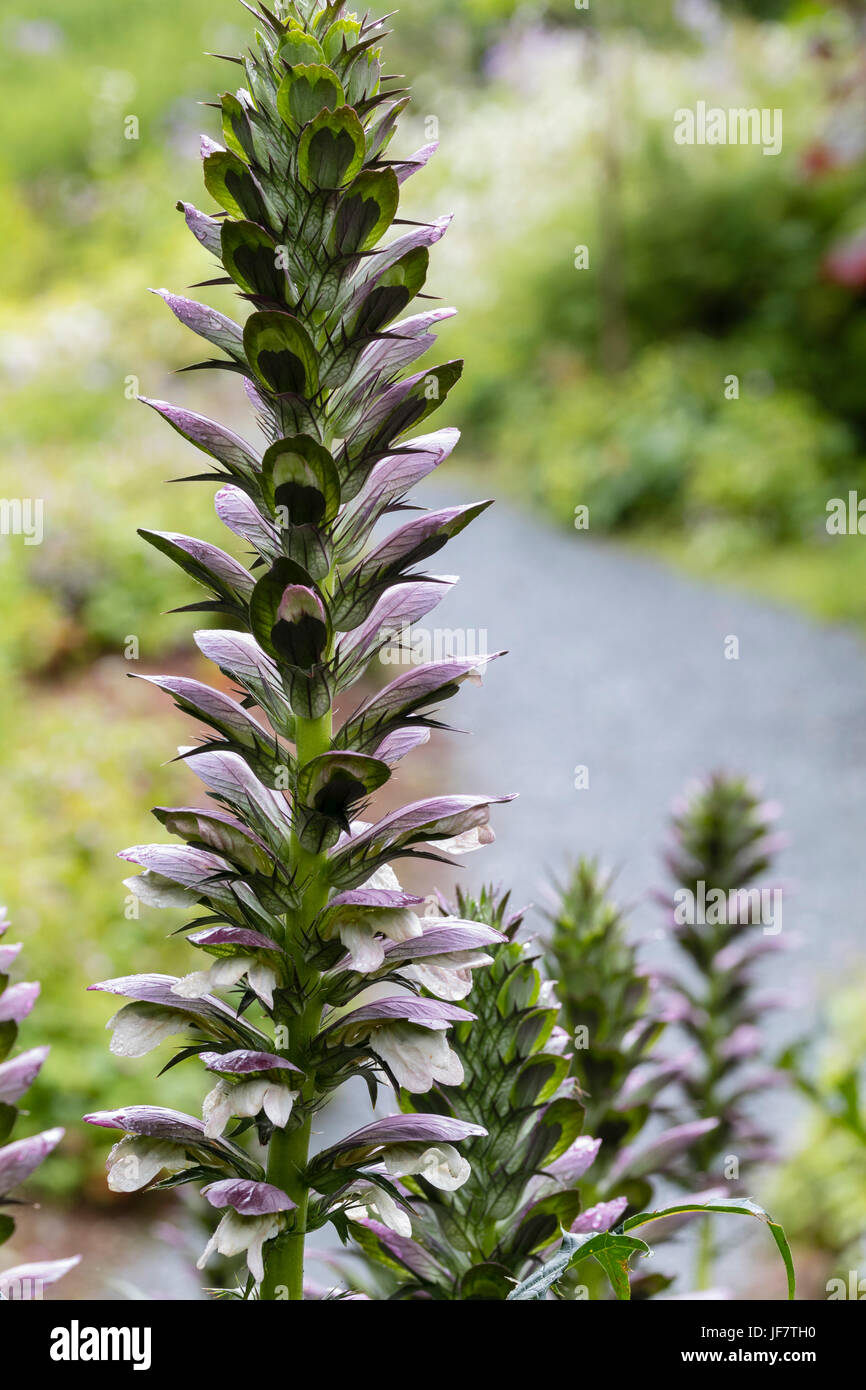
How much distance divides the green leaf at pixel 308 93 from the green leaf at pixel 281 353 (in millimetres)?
104

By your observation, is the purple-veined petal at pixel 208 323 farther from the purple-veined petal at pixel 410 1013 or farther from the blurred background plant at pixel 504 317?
the blurred background plant at pixel 504 317

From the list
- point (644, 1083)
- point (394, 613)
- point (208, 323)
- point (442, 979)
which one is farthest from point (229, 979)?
point (644, 1083)

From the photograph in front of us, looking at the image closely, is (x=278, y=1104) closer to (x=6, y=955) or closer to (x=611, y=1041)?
(x=6, y=955)

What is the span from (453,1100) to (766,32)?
603 inches

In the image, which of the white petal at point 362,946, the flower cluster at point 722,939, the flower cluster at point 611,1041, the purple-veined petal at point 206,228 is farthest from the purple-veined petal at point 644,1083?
the purple-veined petal at point 206,228

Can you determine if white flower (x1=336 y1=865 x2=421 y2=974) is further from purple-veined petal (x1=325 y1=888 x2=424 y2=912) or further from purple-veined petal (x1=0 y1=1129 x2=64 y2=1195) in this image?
purple-veined petal (x1=0 y1=1129 x2=64 y2=1195)

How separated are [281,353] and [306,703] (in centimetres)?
17

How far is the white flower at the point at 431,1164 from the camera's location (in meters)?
0.65

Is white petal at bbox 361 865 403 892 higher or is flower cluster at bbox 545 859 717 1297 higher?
white petal at bbox 361 865 403 892

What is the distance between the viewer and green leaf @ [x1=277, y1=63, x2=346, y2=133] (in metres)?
0.63

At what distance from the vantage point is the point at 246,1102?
0.60m

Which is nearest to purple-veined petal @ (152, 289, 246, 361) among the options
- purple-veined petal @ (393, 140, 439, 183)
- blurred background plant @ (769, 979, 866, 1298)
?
purple-veined petal @ (393, 140, 439, 183)
